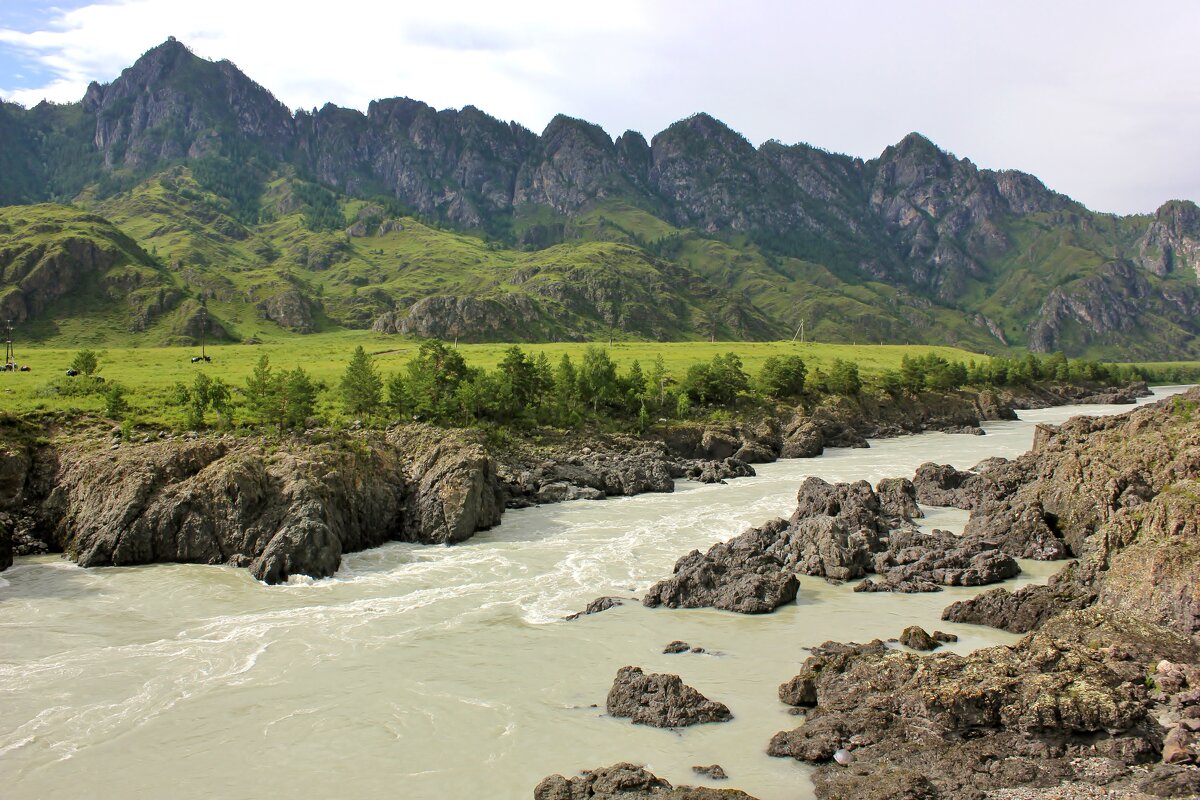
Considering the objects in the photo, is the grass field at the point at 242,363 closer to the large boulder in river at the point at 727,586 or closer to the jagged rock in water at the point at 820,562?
the jagged rock in water at the point at 820,562

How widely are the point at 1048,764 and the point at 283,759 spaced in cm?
2083

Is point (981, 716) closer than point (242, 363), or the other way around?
point (981, 716)

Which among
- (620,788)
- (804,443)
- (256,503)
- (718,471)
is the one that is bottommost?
(620,788)

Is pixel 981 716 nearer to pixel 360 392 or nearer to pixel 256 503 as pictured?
pixel 256 503

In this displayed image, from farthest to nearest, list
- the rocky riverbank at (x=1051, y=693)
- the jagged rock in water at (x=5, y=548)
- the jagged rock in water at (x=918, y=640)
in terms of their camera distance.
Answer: the jagged rock in water at (x=5, y=548), the jagged rock in water at (x=918, y=640), the rocky riverbank at (x=1051, y=693)

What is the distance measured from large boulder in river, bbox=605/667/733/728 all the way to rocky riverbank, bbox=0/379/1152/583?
78.7 ft

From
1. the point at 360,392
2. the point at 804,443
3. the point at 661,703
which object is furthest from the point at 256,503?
the point at 804,443

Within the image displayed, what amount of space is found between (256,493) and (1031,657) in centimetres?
4084

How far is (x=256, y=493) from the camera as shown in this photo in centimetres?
4588

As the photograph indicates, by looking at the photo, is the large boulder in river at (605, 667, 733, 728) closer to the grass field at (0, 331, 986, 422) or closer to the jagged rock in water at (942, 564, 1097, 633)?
the jagged rock in water at (942, 564, 1097, 633)

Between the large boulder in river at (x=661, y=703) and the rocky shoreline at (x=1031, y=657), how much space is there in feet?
8.18

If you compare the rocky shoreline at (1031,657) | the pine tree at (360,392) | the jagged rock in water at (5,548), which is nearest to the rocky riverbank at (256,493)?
the jagged rock in water at (5,548)

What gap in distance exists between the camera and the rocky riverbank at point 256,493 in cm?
4450

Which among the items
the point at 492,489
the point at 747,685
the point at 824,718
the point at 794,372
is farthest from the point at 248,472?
the point at 794,372
